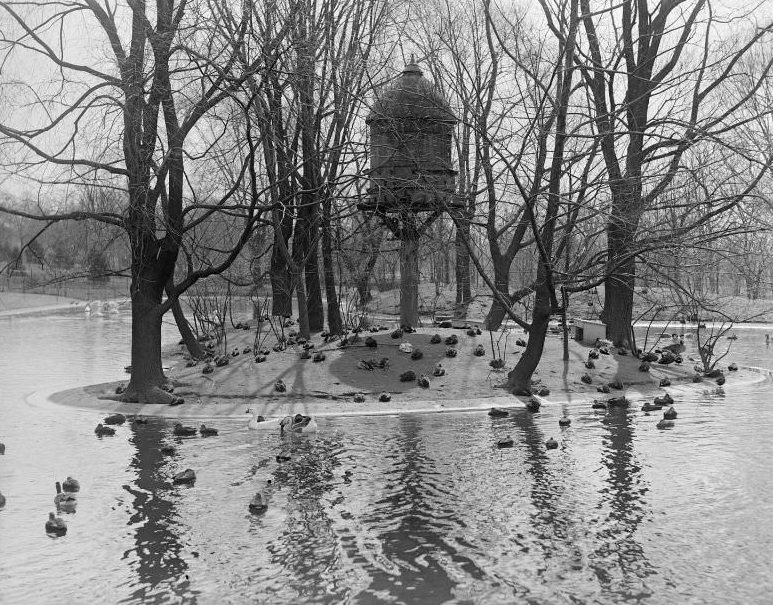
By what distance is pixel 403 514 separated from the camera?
9.37m

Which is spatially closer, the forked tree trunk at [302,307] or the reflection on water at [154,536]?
the reflection on water at [154,536]

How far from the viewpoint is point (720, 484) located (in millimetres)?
10492

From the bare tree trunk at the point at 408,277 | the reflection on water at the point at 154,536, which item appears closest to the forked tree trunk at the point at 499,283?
the bare tree trunk at the point at 408,277

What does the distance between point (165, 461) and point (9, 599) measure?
486 centimetres

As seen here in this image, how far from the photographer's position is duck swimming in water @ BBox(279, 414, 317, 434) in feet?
45.4

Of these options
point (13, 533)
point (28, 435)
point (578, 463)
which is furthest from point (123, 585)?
point (28, 435)

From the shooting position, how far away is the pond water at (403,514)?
7359 mm

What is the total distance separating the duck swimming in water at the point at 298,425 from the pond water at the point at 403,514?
22cm

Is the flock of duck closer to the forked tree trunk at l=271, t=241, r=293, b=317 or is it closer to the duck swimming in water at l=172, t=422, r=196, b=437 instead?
the duck swimming in water at l=172, t=422, r=196, b=437

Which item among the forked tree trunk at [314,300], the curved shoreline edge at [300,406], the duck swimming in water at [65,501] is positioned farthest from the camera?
the forked tree trunk at [314,300]

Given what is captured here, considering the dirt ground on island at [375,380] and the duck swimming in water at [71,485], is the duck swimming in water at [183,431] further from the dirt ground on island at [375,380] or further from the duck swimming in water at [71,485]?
the duck swimming in water at [71,485]

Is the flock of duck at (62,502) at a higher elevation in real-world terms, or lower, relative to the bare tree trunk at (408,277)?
lower

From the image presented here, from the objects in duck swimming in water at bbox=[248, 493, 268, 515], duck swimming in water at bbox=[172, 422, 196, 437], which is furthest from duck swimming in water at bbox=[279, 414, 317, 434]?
duck swimming in water at bbox=[248, 493, 268, 515]

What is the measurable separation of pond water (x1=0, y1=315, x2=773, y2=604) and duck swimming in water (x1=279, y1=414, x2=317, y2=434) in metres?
0.22
